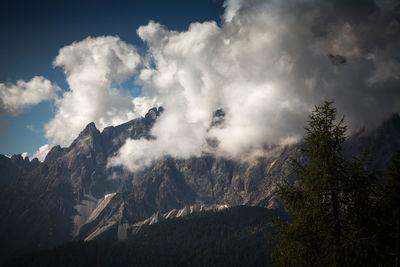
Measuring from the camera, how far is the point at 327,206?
15.5m

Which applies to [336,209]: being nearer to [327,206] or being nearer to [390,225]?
[327,206]

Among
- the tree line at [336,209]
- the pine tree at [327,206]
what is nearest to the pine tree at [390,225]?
the tree line at [336,209]

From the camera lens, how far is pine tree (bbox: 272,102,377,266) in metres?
14.5

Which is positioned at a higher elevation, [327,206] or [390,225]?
[327,206]

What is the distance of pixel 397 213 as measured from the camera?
14680 millimetres

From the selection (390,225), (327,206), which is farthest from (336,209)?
(390,225)

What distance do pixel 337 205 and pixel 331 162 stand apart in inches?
97.4

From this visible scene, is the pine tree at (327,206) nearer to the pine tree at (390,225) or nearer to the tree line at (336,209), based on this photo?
the tree line at (336,209)

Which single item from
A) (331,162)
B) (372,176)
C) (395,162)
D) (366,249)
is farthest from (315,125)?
(366,249)

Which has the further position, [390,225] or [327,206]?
[327,206]

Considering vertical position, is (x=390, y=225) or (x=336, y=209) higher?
(x=336, y=209)

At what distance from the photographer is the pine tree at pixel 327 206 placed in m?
14.5

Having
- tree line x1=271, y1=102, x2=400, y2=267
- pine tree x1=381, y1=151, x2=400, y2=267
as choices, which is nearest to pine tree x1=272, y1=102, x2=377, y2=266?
tree line x1=271, y1=102, x2=400, y2=267

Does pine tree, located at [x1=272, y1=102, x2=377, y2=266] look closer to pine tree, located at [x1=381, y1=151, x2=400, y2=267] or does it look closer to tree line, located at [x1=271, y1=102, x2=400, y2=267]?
tree line, located at [x1=271, y1=102, x2=400, y2=267]
